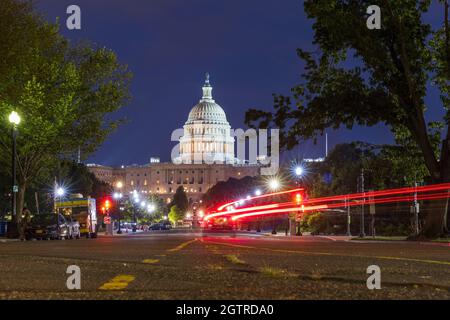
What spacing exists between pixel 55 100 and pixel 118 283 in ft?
129

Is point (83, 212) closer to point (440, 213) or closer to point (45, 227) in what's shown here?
point (45, 227)

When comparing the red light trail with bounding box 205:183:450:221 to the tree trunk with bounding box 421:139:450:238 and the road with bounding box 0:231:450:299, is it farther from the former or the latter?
the road with bounding box 0:231:450:299

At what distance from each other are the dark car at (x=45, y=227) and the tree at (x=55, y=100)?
438 cm

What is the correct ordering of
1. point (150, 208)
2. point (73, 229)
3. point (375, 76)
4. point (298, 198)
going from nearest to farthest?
point (375, 76) < point (73, 229) < point (298, 198) < point (150, 208)

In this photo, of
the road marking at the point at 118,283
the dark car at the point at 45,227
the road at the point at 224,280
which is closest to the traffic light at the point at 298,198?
the dark car at the point at 45,227

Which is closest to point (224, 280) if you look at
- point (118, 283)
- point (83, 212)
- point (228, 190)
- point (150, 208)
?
point (118, 283)

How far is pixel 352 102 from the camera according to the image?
1455 inches

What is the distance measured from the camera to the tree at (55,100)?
146 ft

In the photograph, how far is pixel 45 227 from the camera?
46.6 meters

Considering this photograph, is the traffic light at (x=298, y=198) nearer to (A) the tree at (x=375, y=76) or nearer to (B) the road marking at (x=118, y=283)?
(A) the tree at (x=375, y=76)

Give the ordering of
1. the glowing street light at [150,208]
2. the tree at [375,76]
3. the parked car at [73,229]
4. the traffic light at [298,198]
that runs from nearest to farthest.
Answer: the tree at [375,76] → the parked car at [73,229] → the traffic light at [298,198] → the glowing street light at [150,208]

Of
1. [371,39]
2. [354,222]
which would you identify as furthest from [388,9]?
[354,222]
